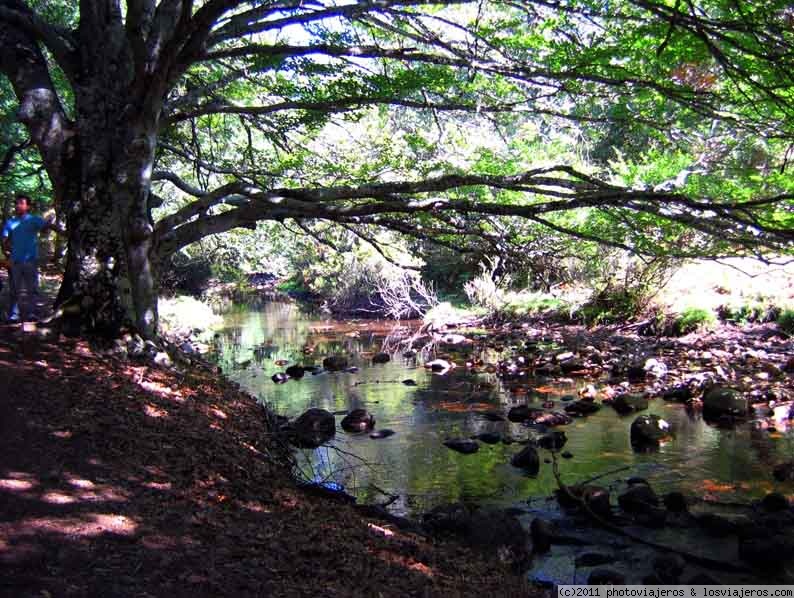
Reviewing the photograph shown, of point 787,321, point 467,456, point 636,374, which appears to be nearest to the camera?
point 467,456

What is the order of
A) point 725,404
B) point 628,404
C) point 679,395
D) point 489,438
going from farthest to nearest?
point 679,395
point 628,404
point 725,404
point 489,438

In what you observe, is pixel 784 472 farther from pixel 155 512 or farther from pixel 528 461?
pixel 155 512

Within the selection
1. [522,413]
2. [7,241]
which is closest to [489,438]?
[522,413]

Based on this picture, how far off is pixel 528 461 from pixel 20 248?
773 centimetres

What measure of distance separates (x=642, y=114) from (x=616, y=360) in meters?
9.06

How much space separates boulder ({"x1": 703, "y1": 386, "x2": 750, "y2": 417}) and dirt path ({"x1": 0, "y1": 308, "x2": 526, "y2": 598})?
751 centimetres

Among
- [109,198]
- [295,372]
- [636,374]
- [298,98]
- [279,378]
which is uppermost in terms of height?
[298,98]

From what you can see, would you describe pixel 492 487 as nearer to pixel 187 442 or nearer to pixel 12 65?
pixel 187 442

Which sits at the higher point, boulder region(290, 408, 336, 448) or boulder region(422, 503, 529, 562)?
boulder region(290, 408, 336, 448)

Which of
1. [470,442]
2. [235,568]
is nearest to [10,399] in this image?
[235,568]

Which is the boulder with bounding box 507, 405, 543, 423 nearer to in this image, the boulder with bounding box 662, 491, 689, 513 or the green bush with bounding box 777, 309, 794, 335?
the boulder with bounding box 662, 491, 689, 513

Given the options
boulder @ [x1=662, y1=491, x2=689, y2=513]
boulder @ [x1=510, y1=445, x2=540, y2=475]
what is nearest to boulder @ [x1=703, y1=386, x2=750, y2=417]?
boulder @ [x1=510, y1=445, x2=540, y2=475]

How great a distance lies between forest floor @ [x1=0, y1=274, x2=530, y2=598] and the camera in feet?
12.4

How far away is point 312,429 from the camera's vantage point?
10.3 meters
